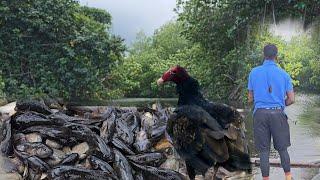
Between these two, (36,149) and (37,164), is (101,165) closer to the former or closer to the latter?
(37,164)

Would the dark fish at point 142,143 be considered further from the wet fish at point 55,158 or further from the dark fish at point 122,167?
the wet fish at point 55,158

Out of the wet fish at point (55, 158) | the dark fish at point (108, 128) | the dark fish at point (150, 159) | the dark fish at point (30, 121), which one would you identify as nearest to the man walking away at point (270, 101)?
the dark fish at point (150, 159)

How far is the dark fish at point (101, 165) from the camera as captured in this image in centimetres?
767

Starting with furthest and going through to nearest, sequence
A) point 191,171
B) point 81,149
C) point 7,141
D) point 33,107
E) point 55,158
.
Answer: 1. point 33,107
2. point 7,141
3. point 81,149
4. point 55,158
5. point 191,171

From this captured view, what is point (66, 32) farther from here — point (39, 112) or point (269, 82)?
point (269, 82)

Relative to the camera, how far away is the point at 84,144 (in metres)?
8.41

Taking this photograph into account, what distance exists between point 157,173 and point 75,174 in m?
1.25

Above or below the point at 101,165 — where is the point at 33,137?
above

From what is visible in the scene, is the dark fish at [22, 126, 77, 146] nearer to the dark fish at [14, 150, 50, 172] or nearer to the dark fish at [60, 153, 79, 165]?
the dark fish at [60, 153, 79, 165]

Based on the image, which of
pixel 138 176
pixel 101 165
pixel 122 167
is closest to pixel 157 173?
pixel 138 176

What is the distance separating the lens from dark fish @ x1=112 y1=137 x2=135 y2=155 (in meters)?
8.27

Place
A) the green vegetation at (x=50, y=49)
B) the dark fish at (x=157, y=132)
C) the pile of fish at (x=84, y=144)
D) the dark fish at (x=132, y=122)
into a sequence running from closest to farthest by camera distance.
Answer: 1. the pile of fish at (x=84, y=144)
2. the dark fish at (x=157, y=132)
3. the dark fish at (x=132, y=122)
4. the green vegetation at (x=50, y=49)

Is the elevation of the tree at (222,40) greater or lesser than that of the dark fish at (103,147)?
greater

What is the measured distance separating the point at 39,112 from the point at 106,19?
40.9 metres
